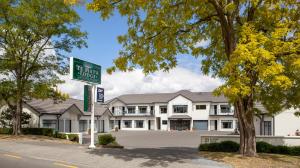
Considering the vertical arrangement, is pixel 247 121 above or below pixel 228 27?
below

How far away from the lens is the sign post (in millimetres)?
21058

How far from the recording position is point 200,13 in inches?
738

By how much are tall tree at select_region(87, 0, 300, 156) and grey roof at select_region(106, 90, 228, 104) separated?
64326mm

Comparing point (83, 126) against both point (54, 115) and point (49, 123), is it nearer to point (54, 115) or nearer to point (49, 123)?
point (54, 115)

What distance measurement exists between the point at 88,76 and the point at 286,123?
78.8ft

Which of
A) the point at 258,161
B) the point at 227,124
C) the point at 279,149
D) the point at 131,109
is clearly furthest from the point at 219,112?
the point at 258,161

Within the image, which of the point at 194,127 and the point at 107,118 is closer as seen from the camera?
the point at 107,118

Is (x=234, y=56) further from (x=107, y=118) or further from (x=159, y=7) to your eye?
(x=107, y=118)

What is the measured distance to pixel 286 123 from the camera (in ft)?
125

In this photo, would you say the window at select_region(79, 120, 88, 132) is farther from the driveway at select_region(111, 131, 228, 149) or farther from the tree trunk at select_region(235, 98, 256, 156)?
the tree trunk at select_region(235, 98, 256, 156)

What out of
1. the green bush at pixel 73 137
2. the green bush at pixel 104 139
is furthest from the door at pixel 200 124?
the green bush at pixel 104 139

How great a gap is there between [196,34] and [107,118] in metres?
50.6

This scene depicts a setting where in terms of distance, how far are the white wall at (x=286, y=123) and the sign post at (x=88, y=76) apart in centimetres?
2183

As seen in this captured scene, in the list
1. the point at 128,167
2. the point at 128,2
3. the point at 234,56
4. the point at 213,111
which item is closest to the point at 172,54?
the point at 128,2
